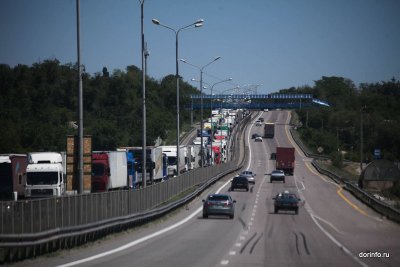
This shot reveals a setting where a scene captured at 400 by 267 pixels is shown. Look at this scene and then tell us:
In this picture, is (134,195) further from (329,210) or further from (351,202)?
(351,202)

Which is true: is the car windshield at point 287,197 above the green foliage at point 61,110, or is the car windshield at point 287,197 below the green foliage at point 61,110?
below

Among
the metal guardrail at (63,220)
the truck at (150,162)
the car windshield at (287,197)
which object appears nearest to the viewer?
→ the metal guardrail at (63,220)

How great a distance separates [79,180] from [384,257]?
1107 cm

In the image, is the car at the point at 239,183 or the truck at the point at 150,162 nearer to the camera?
the truck at the point at 150,162

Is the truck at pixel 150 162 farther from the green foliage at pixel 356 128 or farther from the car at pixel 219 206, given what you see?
the green foliage at pixel 356 128

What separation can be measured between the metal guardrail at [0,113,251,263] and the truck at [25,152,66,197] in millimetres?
7669

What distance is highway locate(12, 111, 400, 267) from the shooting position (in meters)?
21.3

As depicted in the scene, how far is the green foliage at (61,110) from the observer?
8125cm

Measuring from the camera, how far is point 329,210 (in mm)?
51250

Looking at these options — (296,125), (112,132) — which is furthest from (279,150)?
(296,125)

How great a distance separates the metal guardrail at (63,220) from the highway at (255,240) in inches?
14.7

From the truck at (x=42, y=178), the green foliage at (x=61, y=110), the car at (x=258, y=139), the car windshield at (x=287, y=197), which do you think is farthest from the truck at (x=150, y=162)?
the car at (x=258, y=139)

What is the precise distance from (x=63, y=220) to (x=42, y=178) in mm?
21755

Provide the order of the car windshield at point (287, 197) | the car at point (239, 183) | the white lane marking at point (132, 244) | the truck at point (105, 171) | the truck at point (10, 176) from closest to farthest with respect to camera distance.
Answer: the white lane marking at point (132, 244) → the truck at point (10, 176) → the car windshield at point (287, 197) → the truck at point (105, 171) → the car at point (239, 183)
